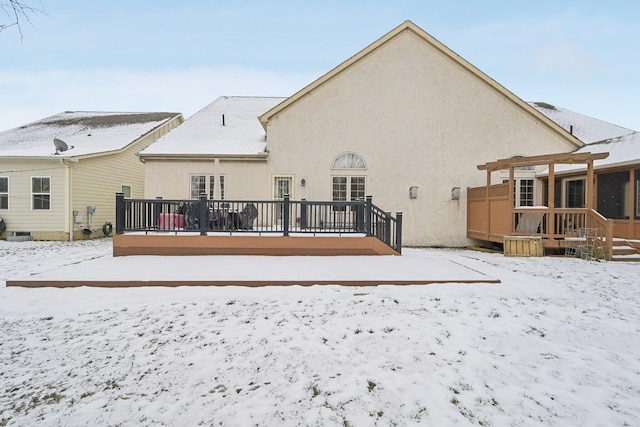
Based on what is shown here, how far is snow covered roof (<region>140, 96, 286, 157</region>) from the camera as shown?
13000 millimetres

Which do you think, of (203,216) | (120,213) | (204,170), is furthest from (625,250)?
(120,213)

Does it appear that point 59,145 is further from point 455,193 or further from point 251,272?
point 455,193

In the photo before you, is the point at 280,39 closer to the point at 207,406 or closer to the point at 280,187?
the point at 280,187

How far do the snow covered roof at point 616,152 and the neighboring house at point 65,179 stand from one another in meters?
20.0

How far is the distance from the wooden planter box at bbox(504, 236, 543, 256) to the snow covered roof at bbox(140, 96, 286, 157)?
9265 millimetres

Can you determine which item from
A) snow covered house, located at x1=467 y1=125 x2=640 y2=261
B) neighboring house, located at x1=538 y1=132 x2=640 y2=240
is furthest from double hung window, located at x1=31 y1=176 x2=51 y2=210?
neighboring house, located at x1=538 y1=132 x2=640 y2=240

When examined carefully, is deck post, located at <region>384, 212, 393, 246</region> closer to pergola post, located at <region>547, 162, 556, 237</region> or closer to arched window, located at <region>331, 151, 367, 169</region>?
arched window, located at <region>331, 151, 367, 169</region>

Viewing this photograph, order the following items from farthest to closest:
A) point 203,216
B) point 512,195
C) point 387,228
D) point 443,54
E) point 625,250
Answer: point 443,54 → point 512,195 → point 625,250 → point 387,228 → point 203,216

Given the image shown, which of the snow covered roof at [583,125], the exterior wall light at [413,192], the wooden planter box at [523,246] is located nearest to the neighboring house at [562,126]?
the snow covered roof at [583,125]

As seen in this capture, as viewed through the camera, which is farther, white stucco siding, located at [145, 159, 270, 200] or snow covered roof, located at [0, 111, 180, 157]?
snow covered roof, located at [0, 111, 180, 157]

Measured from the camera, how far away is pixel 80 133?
19719mm

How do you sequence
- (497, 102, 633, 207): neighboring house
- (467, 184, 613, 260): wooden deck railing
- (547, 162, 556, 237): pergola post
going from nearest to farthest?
(467, 184, 613, 260): wooden deck railing
(547, 162, 556, 237): pergola post
(497, 102, 633, 207): neighboring house

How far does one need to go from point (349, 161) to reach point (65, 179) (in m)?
12.7

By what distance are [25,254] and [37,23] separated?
955 cm
